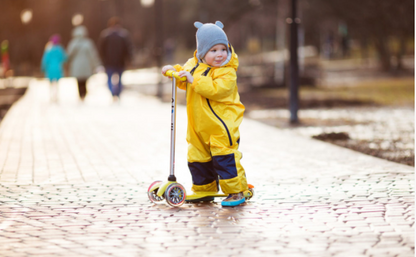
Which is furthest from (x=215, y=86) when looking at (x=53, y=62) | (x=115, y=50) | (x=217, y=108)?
(x=53, y=62)

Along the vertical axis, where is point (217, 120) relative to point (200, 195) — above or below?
above

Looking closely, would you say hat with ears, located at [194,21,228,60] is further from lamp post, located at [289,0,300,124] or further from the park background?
lamp post, located at [289,0,300,124]

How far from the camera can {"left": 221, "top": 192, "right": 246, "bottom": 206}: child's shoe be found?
5.50 metres

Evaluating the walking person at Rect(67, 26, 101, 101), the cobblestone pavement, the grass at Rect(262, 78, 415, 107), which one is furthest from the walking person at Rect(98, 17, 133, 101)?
the cobblestone pavement

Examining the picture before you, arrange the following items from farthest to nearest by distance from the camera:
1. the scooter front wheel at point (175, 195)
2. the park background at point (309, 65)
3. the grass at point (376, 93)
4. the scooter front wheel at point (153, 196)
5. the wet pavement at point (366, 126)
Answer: the grass at point (376, 93) → the park background at point (309, 65) → the wet pavement at point (366, 126) → the scooter front wheel at point (153, 196) → the scooter front wheel at point (175, 195)

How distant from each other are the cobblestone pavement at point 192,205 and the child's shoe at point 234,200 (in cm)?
6

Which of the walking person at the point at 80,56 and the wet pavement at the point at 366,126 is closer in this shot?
the wet pavement at the point at 366,126

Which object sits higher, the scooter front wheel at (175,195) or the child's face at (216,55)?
the child's face at (216,55)

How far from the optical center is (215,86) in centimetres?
536

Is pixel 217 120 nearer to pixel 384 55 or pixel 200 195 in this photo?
pixel 200 195

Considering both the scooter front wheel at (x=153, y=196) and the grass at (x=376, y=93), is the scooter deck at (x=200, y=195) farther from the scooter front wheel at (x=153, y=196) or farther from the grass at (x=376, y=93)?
the grass at (x=376, y=93)

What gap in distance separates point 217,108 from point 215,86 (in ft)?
0.71

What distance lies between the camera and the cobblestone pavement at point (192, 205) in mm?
4402

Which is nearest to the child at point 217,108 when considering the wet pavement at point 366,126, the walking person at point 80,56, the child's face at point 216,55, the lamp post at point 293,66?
the child's face at point 216,55
